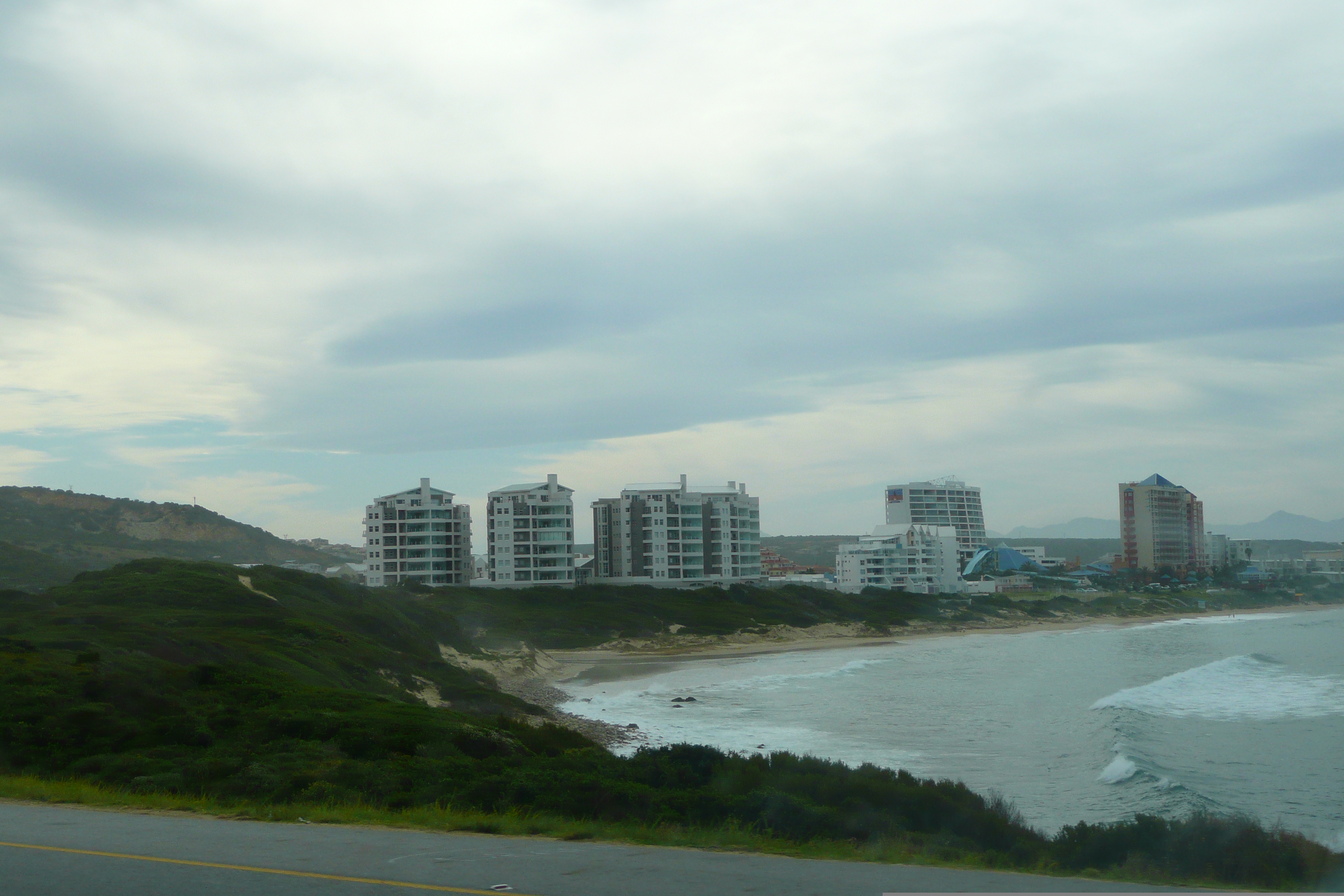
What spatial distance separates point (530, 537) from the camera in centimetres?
10719

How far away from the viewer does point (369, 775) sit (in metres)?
17.6

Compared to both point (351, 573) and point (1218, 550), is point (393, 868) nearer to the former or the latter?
point (351, 573)

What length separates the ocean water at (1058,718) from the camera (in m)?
26.5

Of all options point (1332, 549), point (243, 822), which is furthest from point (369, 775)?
point (1332, 549)

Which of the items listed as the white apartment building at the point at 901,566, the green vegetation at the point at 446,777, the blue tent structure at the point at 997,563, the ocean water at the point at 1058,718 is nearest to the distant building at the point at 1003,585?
the blue tent structure at the point at 997,563

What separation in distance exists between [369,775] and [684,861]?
9302mm

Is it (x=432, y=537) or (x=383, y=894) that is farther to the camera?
(x=432, y=537)

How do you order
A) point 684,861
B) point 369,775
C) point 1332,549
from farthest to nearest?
point 1332,549
point 369,775
point 684,861

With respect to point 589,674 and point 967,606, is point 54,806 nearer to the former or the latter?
point 589,674

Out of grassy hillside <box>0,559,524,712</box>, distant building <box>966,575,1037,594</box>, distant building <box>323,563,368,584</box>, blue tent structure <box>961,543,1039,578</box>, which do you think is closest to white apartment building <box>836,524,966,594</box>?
distant building <box>966,575,1037,594</box>

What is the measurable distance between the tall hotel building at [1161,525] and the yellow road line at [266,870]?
181 metres

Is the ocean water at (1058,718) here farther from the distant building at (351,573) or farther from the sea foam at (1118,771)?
the distant building at (351,573)

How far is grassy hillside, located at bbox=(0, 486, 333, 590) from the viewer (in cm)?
13688

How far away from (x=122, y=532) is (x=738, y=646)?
122 m
